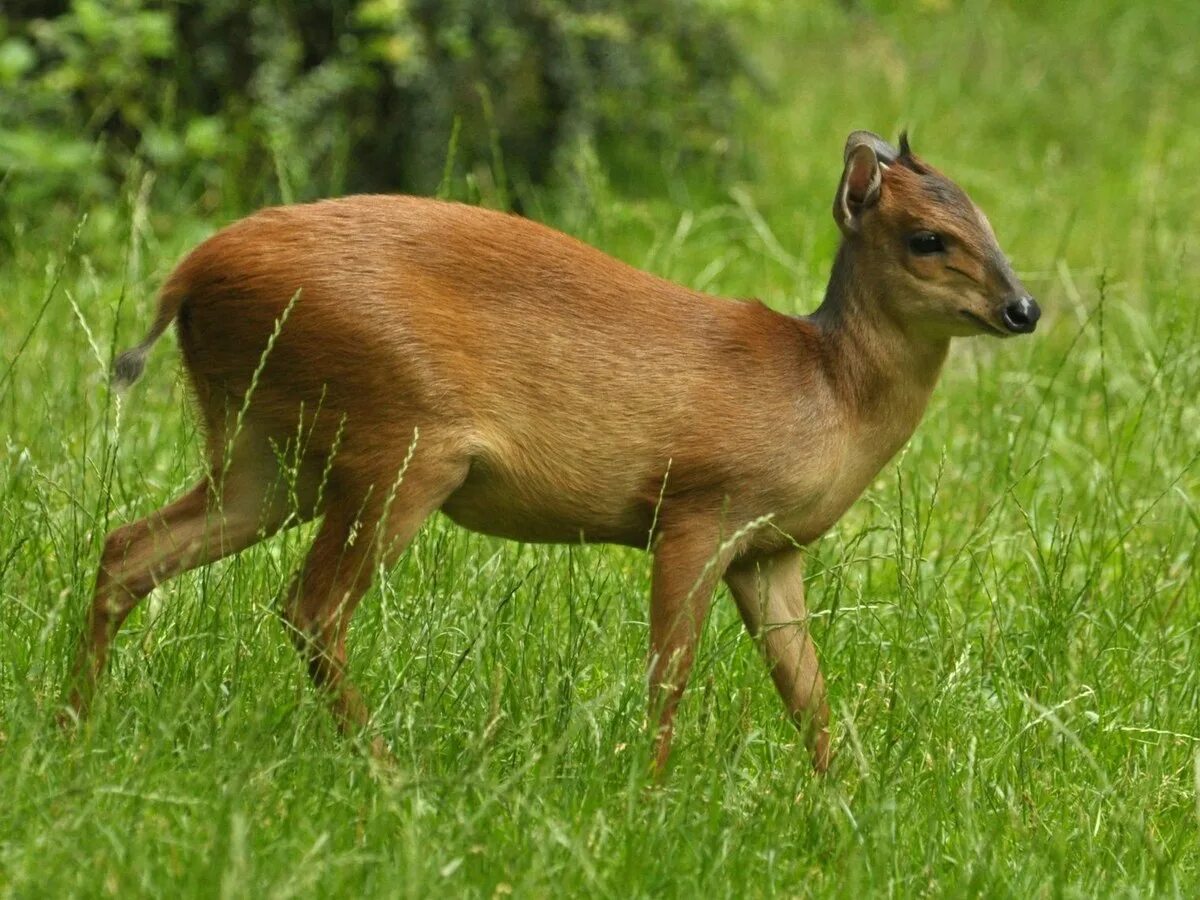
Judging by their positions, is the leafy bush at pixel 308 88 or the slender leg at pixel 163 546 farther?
the leafy bush at pixel 308 88

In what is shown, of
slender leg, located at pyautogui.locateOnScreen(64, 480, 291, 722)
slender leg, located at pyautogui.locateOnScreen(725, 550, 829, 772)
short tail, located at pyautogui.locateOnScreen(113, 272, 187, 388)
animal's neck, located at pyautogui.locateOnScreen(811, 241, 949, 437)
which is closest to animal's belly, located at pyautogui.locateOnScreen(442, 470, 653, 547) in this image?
slender leg, located at pyautogui.locateOnScreen(725, 550, 829, 772)

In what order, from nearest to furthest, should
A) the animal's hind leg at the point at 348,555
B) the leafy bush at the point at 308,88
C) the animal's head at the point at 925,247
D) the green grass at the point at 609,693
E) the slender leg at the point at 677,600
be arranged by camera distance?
the green grass at the point at 609,693
the animal's hind leg at the point at 348,555
the slender leg at the point at 677,600
the animal's head at the point at 925,247
the leafy bush at the point at 308,88

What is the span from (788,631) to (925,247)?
0.83 metres

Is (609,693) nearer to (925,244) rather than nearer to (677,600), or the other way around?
(677,600)

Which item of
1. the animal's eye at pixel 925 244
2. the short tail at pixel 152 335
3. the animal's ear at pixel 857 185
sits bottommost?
the short tail at pixel 152 335

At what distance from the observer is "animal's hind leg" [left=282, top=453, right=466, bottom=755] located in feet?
13.0

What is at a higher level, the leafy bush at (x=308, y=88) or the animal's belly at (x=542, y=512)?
the animal's belly at (x=542, y=512)

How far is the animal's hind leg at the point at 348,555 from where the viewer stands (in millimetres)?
3971

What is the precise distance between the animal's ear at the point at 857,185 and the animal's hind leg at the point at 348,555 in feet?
3.26

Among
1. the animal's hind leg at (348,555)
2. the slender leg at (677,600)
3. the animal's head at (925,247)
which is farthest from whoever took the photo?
the animal's head at (925,247)

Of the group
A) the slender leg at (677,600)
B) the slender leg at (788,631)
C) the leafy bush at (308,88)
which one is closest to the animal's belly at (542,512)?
the slender leg at (677,600)

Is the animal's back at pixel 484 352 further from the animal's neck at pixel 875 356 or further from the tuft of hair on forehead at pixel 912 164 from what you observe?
the tuft of hair on forehead at pixel 912 164

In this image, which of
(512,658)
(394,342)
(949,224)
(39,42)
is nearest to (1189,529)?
(949,224)

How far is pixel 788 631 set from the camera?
441 cm
